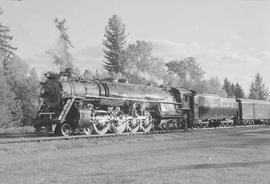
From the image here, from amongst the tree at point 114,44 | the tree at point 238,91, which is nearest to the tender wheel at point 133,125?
the tree at point 114,44

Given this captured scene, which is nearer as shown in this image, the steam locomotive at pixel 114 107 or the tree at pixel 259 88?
the steam locomotive at pixel 114 107

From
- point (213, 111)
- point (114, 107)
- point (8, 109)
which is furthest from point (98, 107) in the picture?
point (8, 109)

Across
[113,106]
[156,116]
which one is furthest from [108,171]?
[156,116]

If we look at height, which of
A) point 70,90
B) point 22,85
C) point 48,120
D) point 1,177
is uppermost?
point 22,85

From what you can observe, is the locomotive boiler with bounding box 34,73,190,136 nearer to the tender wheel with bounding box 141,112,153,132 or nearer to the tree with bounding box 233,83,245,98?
the tender wheel with bounding box 141,112,153,132

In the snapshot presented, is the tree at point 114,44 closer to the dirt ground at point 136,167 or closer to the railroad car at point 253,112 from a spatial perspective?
the railroad car at point 253,112

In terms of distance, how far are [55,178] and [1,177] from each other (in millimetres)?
1336

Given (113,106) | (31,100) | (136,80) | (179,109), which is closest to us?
(113,106)

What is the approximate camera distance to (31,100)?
61562 mm

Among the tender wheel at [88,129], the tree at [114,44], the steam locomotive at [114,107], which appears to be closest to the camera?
the steam locomotive at [114,107]

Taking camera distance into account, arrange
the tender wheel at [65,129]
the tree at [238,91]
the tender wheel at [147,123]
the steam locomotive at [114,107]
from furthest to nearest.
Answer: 1. the tree at [238,91]
2. the tender wheel at [147,123]
3. the steam locomotive at [114,107]
4. the tender wheel at [65,129]

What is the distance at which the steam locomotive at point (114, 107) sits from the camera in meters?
→ 22.8

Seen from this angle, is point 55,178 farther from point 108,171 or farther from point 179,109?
point 179,109

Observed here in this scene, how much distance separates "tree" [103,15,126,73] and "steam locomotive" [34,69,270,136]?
147 ft
